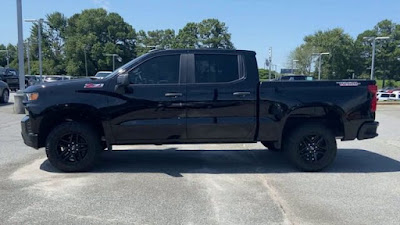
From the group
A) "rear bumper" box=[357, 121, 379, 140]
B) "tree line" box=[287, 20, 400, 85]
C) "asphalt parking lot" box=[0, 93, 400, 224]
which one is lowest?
"asphalt parking lot" box=[0, 93, 400, 224]

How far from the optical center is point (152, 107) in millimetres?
6453

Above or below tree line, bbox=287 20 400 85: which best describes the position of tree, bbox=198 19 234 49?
above

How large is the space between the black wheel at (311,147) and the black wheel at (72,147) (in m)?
3.27

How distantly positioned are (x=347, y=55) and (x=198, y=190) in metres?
89.0

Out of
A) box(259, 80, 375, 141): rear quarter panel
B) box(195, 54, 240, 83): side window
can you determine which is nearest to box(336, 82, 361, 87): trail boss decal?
box(259, 80, 375, 141): rear quarter panel

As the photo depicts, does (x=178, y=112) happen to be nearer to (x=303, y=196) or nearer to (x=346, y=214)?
(x=303, y=196)

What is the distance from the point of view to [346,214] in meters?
4.76

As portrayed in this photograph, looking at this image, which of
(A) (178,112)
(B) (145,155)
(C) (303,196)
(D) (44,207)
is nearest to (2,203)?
(D) (44,207)

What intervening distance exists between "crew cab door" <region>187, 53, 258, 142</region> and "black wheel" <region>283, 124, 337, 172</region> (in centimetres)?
75

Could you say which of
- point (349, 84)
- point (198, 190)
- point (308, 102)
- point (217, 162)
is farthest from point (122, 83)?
point (349, 84)

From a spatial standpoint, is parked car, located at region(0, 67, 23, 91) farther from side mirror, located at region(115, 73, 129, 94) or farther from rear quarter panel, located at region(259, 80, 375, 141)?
rear quarter panel, located at region(259, 80, 375, 141)

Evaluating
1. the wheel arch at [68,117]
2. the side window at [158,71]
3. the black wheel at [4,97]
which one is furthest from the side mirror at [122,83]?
the black wheel at [4,97]

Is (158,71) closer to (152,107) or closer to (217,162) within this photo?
(152,107)

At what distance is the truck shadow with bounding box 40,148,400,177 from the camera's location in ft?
22.5
